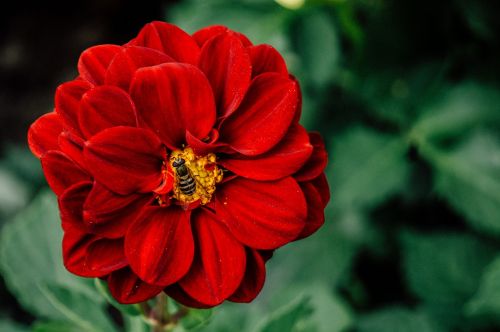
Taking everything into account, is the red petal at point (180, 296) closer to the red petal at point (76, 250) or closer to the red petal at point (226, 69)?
the red petal at point (76, 250)

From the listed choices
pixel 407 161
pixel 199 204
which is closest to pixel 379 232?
pixel 407 161

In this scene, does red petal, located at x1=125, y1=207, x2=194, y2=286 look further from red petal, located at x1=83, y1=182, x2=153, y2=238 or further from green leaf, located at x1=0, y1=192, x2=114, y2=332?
green leaf, located at x1=0, y1=192, x2=114, y2=332

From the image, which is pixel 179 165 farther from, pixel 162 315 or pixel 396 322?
pixel 396 322

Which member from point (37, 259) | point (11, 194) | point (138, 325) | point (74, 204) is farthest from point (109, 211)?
point (11, 194)

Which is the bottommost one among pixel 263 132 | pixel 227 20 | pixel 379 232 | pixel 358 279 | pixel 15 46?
pixel 358 279

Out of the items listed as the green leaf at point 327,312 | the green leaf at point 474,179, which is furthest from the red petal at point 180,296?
the green leaf at point 474,179

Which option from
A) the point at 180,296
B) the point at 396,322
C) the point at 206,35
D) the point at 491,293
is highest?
the point at 206,35

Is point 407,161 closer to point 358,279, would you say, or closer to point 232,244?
point 358,279
